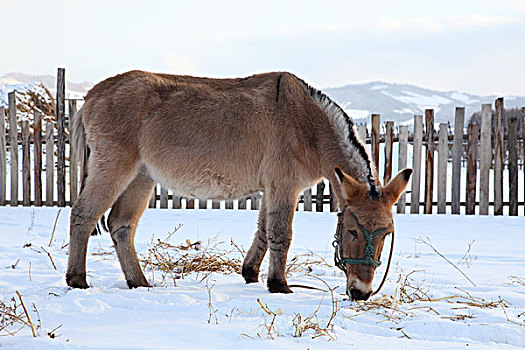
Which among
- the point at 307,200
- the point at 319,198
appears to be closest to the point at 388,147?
the point at 319,198

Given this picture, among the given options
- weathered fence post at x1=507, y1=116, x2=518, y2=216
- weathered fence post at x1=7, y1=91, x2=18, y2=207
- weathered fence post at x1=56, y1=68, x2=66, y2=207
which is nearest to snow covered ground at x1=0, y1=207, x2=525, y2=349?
weathered fence post at x1=507, y1=116, x2=518, y2=216

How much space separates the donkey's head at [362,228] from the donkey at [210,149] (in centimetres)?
22

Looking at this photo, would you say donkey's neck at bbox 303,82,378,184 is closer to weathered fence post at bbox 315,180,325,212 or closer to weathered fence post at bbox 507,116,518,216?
weathered fence post at bbox 315,180,325,212

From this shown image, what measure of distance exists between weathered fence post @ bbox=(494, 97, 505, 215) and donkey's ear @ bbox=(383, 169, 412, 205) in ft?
21.5

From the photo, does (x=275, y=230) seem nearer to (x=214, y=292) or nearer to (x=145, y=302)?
(x=214, y=292)

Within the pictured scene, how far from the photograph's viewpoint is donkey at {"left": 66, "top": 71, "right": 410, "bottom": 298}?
13.9 ft

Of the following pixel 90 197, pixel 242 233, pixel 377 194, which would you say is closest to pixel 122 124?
pixel 90 197

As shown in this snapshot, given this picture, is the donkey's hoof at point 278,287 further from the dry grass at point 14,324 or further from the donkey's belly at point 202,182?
the dry grass at point 14,324

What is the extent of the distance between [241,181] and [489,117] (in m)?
7.19

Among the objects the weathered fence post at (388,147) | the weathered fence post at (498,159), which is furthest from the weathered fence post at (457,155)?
the weathered fence post at (388,147)

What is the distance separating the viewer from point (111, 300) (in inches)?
139

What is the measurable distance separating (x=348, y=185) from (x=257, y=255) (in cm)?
128

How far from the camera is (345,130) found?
443 cm

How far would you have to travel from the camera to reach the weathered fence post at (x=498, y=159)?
31.6ft
